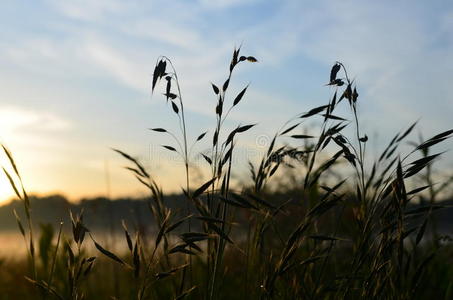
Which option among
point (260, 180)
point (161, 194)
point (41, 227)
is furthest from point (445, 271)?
point (41, 227)

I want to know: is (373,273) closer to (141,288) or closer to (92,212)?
(141,288)

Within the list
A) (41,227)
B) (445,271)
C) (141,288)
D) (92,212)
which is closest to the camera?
(141,288)

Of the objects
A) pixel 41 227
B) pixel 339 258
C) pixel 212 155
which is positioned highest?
pixel 212 155

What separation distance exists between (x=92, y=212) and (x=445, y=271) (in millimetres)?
2296

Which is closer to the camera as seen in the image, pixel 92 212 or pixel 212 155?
pixel 212 155

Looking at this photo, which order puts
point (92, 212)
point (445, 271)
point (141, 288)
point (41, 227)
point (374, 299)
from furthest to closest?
point (92, 212)
point (41, 227)
point (445, 271)
point (374, 299)
point (141, 288)

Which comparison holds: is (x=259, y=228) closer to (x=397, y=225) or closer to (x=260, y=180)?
(x=260, y=180)

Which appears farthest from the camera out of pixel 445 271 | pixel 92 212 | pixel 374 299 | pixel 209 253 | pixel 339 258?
pixel 339 258

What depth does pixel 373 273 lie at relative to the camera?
1722mm

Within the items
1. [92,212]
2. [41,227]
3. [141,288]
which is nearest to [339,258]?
[92,212]

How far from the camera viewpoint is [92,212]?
4047 mm

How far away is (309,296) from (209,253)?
343mm

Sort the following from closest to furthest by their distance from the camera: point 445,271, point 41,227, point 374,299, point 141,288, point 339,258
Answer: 1. point 141,288
2. point 374,299
3. point 445,271
4. point 41,227
5. point 339,258

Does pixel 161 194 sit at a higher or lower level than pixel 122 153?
lower
